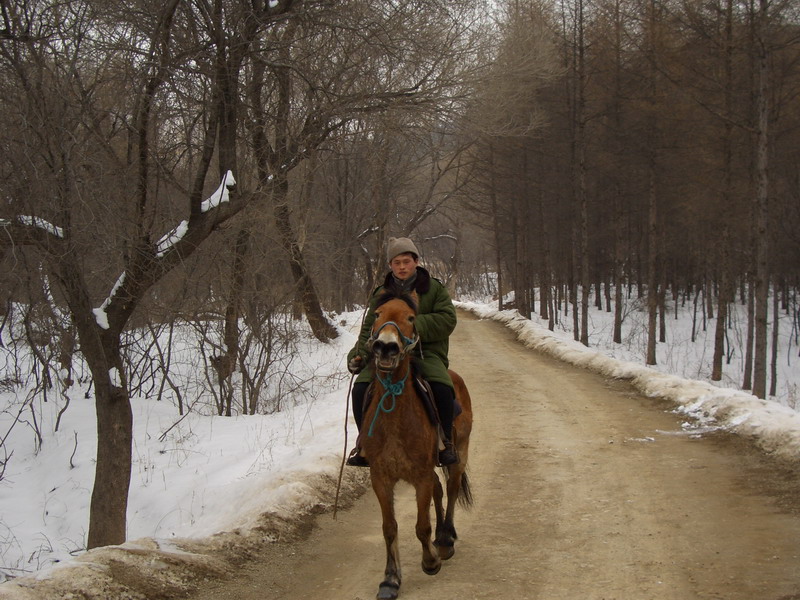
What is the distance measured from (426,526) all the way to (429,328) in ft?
4.77

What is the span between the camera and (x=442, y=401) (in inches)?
207

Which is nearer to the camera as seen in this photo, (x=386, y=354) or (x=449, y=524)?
(x=386, y=354)

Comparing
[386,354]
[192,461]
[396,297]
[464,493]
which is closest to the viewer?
[386,354]

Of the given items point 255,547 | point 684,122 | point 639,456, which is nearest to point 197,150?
point 255,547

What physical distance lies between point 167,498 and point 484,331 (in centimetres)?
2131

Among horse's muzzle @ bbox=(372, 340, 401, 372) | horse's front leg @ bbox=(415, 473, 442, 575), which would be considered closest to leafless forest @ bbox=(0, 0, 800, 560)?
horse's muzzle @ bbox=(372, 340, 401, 372)

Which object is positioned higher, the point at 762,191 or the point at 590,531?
the point at 762,191

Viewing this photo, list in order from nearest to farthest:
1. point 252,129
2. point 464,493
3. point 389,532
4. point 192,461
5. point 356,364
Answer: point 389,532
point 356,364
point 464,493
point 192,461
point 252,129

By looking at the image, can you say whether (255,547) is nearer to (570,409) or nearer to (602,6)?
(570,409)

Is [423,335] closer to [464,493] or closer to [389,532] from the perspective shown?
[389,532]

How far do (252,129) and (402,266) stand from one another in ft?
19.2

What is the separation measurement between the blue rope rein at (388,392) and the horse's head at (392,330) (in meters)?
0.18

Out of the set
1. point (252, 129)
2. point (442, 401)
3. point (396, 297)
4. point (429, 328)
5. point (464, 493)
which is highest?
point (252, 129)

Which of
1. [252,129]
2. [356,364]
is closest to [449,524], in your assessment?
[356,364]
